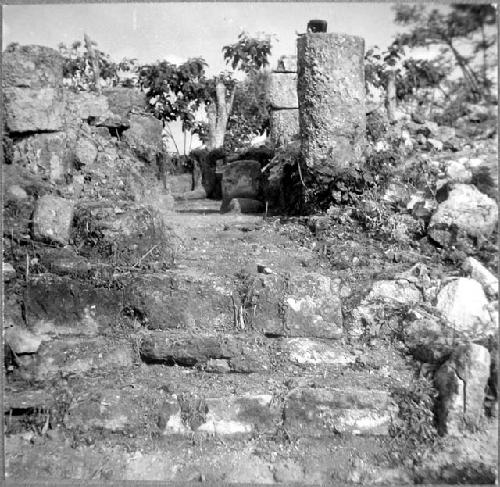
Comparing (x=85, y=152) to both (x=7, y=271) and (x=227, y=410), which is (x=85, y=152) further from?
(x=227, y=410)

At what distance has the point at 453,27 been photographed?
3285 millimetres

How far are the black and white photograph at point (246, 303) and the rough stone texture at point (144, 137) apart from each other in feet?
3.57

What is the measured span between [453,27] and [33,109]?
11.4ft

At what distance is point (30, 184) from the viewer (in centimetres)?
400

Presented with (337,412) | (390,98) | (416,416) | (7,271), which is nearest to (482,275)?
(416,416)

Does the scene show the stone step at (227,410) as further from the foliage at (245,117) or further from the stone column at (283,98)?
the foliage at (245,117)

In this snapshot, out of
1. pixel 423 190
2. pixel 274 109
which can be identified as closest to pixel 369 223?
pixel 423 190

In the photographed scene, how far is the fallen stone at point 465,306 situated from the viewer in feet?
10.6

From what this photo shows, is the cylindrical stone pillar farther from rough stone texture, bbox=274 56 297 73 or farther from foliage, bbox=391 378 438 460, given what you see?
rough stone texture, bbox=274 56 297 73

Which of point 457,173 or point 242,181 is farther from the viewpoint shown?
point 242,181

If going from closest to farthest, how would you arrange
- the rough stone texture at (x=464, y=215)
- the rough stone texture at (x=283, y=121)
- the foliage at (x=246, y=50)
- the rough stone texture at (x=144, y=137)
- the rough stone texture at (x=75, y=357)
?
the rough stone texture at (x=75, y=357) → the rough stone texture at (x=464, y=215) → the foliage at (x=246, y=50) → the rough stone texture at (x=144, y=137) → the rough stone texture at (x=283, y=121)

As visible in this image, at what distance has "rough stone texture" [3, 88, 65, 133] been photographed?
4340mm

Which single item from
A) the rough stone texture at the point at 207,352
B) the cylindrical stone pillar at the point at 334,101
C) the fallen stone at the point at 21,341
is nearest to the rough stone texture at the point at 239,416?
the rough stone texture at the point at 207,352

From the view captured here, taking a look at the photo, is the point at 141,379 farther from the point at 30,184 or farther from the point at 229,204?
the point at 229,204
